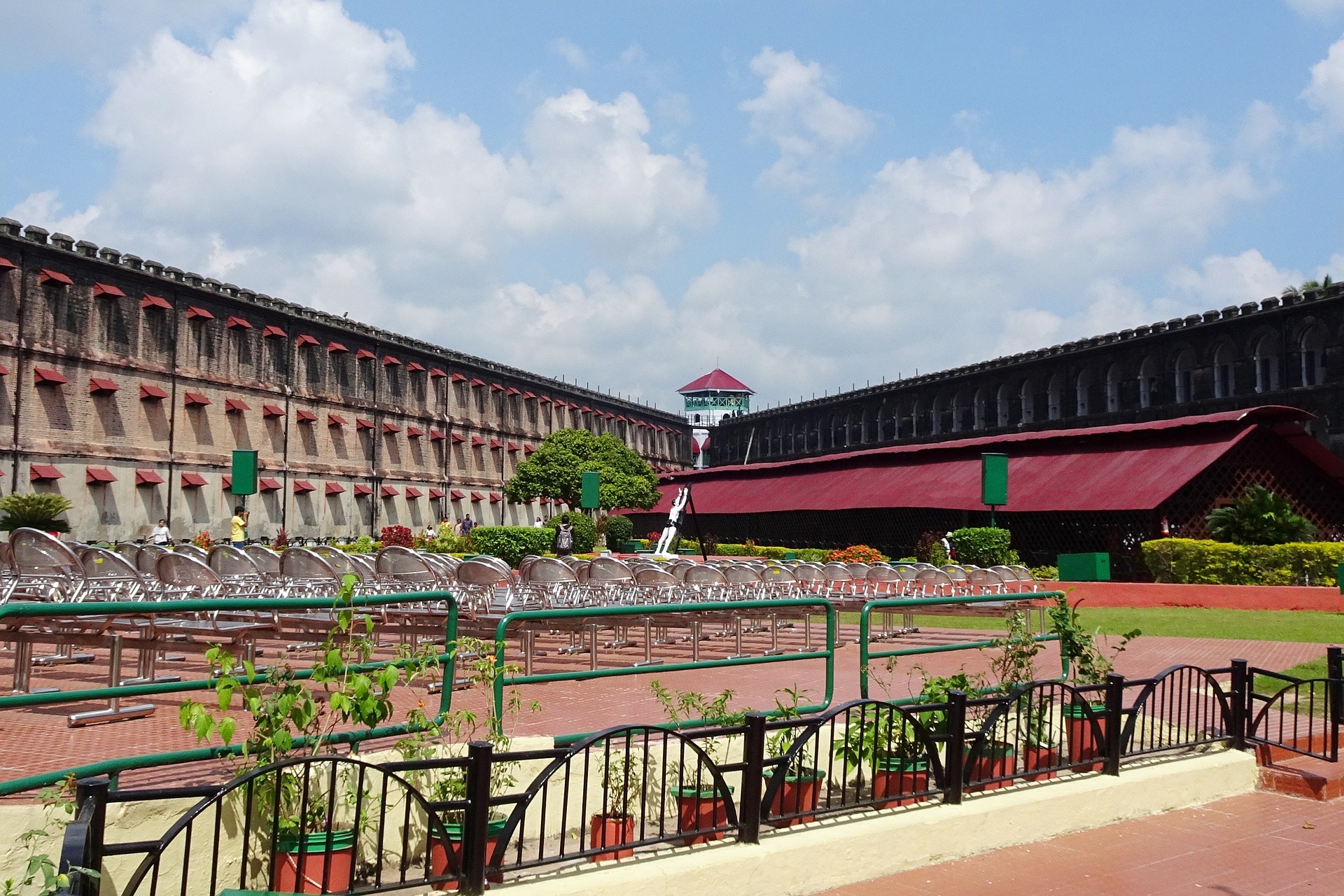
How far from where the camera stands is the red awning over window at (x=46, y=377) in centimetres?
3288

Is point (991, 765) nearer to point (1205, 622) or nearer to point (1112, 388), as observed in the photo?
point (1205, 622)

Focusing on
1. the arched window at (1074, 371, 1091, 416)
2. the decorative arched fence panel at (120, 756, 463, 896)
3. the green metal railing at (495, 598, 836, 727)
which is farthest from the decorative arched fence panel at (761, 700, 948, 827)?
the arched window at (1074, 371, 1091, 416)

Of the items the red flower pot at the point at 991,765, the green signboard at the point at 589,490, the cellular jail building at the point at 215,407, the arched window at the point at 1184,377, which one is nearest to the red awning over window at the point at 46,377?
the cellular jail building at the point at 215,407

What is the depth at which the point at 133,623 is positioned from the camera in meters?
7.13

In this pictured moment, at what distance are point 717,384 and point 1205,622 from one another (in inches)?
3486

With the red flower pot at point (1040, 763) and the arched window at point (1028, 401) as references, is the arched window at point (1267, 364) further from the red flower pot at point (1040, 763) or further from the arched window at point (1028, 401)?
the red flower pot at point (1040, 763)

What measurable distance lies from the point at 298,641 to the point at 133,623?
8.07 ft

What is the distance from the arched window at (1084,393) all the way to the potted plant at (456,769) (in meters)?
40.6

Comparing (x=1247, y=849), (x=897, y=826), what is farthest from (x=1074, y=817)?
(x=897, y=826)

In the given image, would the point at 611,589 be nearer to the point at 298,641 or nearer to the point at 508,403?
the point at 298,641

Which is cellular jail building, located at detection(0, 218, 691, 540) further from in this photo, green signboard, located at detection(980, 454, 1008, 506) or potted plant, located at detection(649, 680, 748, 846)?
potted plant, located at detection(649, 680, 748, 846)

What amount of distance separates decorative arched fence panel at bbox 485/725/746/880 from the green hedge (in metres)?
16.6

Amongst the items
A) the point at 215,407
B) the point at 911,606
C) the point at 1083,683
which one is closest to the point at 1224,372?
the point at 911,606

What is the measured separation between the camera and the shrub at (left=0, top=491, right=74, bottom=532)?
28.3 metres
